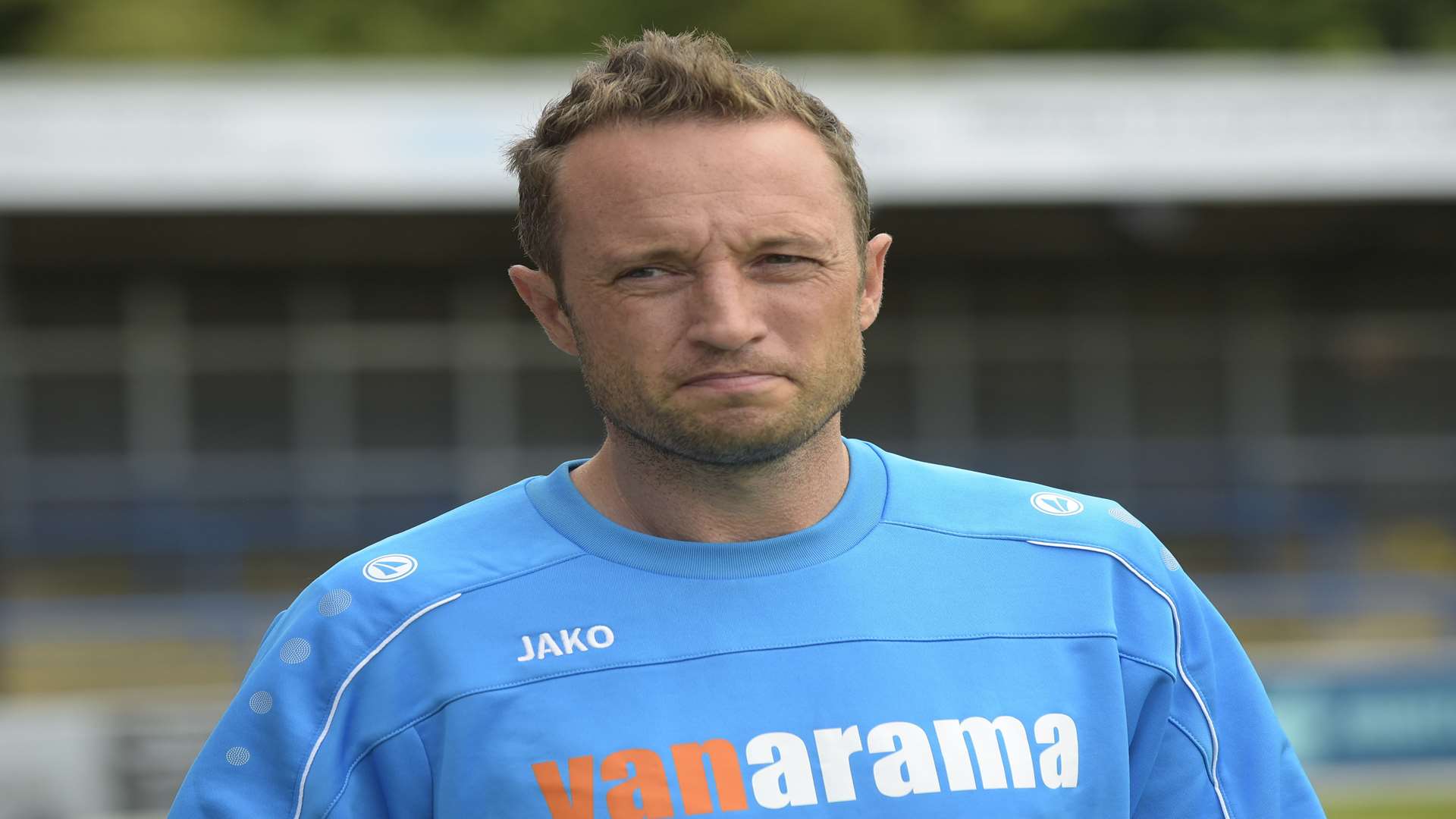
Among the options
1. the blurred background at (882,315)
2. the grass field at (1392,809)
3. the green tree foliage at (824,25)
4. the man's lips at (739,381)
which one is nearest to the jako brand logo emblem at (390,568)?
the man's lips at (739,381)

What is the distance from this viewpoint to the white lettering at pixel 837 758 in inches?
78.9

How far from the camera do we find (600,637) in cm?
209

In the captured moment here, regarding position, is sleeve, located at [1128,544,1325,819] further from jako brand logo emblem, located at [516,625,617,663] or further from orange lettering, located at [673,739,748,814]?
jako brand logo emblem, located at [516,625,617,663]

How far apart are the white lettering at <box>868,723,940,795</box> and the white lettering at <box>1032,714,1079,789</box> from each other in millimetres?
131

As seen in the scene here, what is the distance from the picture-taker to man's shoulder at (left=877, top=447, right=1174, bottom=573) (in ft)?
7.31

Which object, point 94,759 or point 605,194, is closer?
point 605,194

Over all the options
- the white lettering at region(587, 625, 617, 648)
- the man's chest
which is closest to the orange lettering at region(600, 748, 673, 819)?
the man's chest

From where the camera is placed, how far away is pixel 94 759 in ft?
34.0

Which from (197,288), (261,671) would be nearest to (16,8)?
(197,288)

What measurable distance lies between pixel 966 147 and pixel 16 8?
13493 millimetres

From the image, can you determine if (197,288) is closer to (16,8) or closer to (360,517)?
(360,517)

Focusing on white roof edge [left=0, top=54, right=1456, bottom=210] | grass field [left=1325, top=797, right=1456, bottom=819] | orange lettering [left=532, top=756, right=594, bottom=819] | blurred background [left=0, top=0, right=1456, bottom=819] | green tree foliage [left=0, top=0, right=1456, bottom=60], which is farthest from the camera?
green tree foliage [left=0, top=0, right=1456, bottom=60]

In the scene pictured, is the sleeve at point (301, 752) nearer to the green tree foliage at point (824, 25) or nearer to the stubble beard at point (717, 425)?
the stubble beard at point (717, 425)

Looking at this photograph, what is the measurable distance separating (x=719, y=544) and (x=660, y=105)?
52 cm
